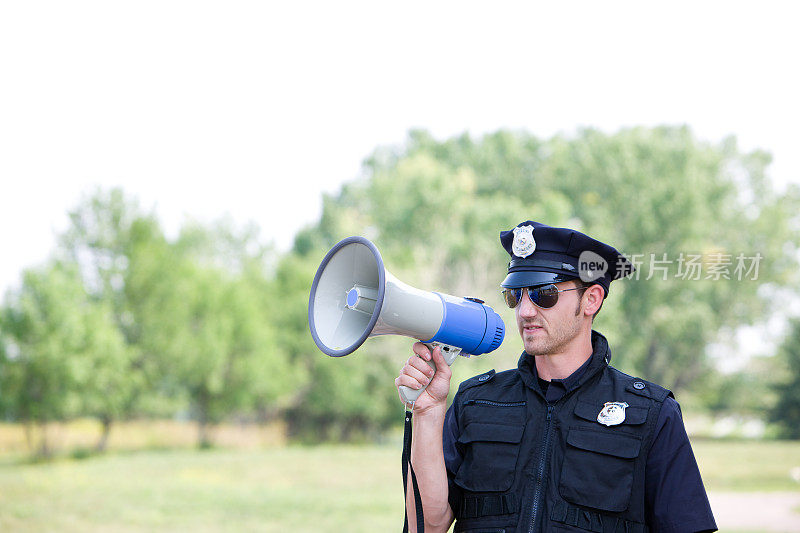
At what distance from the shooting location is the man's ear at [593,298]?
8.77ft

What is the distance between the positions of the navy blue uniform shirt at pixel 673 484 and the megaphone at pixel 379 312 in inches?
24.7

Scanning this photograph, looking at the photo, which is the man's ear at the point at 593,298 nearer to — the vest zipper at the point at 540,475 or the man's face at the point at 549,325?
the man's face at the point at 549,325

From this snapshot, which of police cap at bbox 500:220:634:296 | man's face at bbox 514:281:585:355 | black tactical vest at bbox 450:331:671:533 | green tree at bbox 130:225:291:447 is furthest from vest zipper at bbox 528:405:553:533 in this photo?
green tree at bbox 130:225:291:447

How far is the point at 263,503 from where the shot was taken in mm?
16578

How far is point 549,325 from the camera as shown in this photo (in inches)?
102

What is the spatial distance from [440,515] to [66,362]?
1921 cm

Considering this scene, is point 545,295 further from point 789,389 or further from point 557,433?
point 789,389

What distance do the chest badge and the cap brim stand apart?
17.7 inches

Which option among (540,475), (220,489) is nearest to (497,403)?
(540,475)

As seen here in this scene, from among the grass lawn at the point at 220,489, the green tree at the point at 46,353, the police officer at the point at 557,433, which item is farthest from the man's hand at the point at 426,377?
the green tree at the point at 46,353

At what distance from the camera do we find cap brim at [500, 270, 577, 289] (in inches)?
104

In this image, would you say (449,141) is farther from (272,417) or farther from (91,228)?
(91,228)

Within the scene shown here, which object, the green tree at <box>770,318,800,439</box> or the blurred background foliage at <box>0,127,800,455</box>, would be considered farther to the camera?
the green tree at <box>770,318,800,439</box>

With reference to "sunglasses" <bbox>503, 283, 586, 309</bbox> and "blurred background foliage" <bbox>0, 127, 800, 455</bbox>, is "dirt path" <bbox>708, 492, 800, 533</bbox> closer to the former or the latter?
"blurred background foliage" <bbox>0, 127, 800, 455</bbox>
